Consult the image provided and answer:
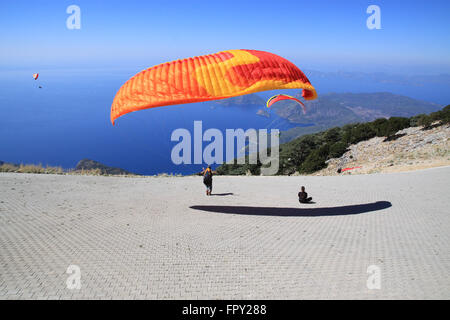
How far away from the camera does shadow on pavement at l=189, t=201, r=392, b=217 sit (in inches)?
360

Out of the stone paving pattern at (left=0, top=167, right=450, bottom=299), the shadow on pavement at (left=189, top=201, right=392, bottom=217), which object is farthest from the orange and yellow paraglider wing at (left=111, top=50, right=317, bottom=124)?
the shadow on pavement at (left=189, top=201, right=392, bottom=217)

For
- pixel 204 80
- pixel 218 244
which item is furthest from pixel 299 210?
pixel 204 80

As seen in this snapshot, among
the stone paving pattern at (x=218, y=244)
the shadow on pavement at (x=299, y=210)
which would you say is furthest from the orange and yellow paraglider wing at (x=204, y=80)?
the shadow on pavement at (x=299, y=210)

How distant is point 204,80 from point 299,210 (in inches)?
228

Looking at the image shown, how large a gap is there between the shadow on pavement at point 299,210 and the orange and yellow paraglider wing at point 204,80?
168 inches

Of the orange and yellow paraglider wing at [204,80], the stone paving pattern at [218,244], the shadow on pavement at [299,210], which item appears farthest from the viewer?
the shadow on pavement at [299,210]

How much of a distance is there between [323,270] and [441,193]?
9.30 meters

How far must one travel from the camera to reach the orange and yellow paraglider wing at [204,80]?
281 inches

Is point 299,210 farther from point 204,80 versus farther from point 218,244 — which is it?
point 204,80

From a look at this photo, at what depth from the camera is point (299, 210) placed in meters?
9.66

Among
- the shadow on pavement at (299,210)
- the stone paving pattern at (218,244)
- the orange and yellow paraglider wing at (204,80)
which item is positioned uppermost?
the orange and yellow paraglider wing at (204,80)

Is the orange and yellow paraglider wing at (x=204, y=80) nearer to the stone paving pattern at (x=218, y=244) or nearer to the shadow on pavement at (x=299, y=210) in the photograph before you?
the stone paving pattern at (x=218, y=244)

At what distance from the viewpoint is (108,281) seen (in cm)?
461
